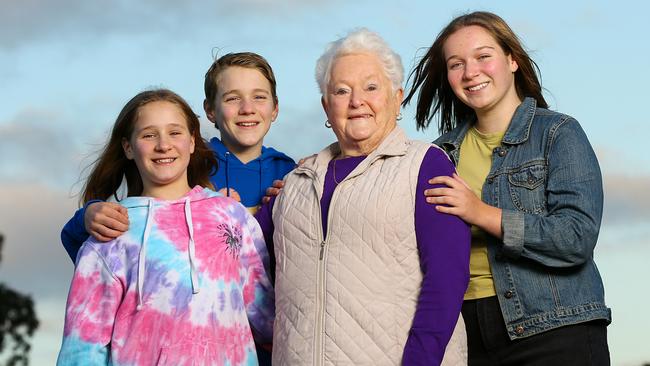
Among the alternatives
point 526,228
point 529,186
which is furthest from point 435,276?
point 529,186

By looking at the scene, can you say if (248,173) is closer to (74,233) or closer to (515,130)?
(74,233)

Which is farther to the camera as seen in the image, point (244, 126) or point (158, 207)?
point (244, 126)

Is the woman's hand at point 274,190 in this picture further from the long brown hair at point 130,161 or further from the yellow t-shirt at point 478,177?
the yellow t-shirt at point 478,177

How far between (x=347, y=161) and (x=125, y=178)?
1339 mm

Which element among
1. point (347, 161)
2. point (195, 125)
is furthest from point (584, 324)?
point (195, 125)

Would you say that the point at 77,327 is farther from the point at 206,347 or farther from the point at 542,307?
the point at 542,307

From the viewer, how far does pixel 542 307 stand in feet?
15.9

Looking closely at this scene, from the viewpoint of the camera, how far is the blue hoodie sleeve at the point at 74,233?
4980 millimetres

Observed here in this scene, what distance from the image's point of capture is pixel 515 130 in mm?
5043

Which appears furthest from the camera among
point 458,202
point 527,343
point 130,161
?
point 130,161

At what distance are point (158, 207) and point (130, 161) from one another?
581mm

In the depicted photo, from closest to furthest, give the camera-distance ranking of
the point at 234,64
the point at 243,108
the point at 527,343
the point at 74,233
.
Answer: the point at 527,343
the point at 74,233
the point at 243,108
the point at 234,64

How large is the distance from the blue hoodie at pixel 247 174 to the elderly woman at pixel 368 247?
0.80m

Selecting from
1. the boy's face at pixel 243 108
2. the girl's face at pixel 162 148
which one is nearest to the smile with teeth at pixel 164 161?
the girl's face at pixel 162 148
